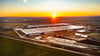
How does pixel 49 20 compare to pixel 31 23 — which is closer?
pixel 49 20

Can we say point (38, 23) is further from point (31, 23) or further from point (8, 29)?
point (8, 29)

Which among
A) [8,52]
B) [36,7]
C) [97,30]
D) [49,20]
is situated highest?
[36,7]

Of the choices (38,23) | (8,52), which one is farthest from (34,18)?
(8,52)

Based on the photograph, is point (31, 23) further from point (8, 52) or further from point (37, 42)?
point (8, 52)

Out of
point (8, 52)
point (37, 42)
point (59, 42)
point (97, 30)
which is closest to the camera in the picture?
point (97, 30)

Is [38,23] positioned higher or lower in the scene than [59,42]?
higher

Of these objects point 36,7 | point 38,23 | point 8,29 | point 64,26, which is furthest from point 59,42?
point 8,29

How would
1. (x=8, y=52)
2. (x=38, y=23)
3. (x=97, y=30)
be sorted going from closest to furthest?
(x=97, y=30), (x=38, y=23), (x=8, y=52)
